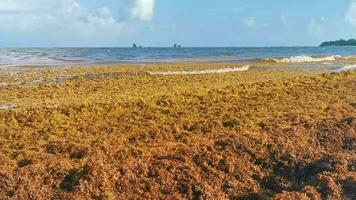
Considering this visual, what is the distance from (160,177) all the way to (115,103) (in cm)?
791

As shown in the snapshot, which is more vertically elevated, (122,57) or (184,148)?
(184,148)

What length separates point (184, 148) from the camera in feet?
31.8

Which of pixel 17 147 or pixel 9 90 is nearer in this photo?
pixel 17 147

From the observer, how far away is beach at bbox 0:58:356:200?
26.3 feet

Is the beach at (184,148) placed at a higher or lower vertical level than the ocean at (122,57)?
higher

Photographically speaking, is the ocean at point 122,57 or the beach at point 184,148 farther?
the ocean at point 122,57

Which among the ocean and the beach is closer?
the beach

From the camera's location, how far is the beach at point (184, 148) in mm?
8008

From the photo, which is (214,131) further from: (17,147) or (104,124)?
(17,147)

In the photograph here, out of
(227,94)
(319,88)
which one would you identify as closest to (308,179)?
(227,94)

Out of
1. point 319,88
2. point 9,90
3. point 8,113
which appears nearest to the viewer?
point 8,113

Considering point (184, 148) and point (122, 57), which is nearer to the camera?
point (184, 148)

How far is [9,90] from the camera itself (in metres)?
21.9

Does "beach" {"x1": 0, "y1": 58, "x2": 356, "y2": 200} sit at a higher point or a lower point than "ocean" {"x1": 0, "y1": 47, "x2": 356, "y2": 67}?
higher
